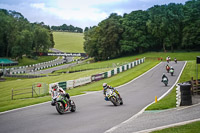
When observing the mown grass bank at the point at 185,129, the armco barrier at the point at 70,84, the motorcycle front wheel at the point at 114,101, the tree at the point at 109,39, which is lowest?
the armco barrier at the point at 70,84

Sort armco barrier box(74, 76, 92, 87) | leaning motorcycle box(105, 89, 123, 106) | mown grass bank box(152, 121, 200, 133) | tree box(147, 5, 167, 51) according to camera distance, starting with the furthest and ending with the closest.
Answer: tree box(147, 5, 167, 51) → armco barrier box(74, 76, 92, 87) → leaning motorcycle box(105, 89, 123, 106) → mown grass bank box(152, 121, 200, 133)

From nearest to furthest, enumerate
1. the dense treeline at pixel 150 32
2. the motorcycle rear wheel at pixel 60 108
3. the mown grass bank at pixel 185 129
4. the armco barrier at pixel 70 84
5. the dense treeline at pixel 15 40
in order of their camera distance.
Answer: the mown grass bank at pixel 185 129, the motorcycle rear wheel at pixel 60 108, the armco barrier at pixel 70 84, the dense treeline at pixel 150 32, the dense treeline at pixel 15 40

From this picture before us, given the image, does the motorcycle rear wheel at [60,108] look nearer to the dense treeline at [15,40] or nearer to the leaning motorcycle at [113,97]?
the leaning motorcycle at [113,97]

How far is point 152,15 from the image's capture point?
10425cm

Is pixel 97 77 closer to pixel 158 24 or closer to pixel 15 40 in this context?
pixel 158 24

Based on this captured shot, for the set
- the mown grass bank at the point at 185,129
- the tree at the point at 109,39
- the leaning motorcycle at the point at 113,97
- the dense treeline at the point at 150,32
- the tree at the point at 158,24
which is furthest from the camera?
the tree at the point at 158,24

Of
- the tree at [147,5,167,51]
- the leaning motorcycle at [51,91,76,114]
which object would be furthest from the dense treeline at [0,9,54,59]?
the leaning motorcycle at [51,91,76,114]

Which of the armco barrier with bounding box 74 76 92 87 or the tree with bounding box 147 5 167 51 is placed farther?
the tree with bounding box 147 5 167 51

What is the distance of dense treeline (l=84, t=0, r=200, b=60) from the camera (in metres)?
96.6

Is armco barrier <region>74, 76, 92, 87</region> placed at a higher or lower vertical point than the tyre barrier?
lower

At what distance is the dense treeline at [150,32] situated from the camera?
96.6m

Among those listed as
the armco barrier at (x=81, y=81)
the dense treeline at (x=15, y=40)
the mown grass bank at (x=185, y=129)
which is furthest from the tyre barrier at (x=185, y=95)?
the dense treeline at (x=15, y=40)

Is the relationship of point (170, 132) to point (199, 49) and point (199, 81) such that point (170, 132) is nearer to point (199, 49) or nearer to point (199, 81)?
point (199, 81)

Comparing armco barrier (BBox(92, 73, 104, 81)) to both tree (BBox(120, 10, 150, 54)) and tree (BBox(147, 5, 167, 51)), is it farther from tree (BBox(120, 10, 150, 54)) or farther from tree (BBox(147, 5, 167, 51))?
tree (BBox(147, 5, 167, 51))
